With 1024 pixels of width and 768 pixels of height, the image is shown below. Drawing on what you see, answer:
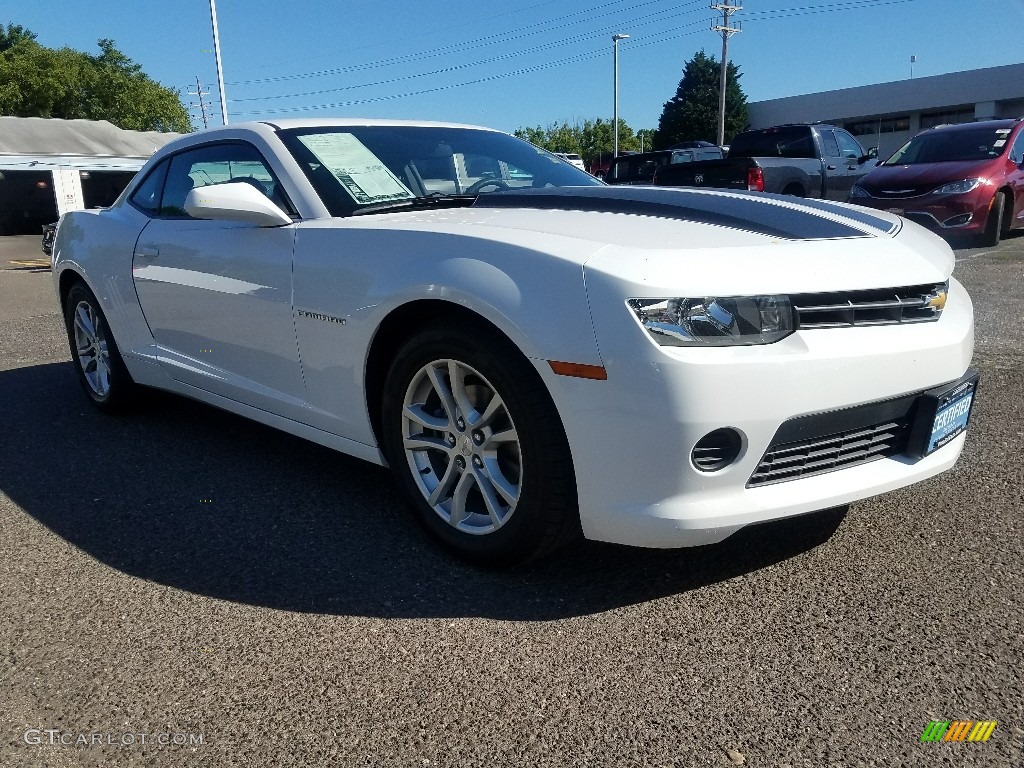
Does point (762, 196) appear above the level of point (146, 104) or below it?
below

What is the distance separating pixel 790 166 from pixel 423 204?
416 inches

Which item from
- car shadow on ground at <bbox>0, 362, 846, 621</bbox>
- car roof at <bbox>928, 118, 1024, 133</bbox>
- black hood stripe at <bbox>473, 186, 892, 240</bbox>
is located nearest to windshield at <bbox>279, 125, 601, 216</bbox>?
black hood stripe at <bbox>473, 186, 892, 240</bbox>

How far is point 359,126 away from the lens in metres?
3.60

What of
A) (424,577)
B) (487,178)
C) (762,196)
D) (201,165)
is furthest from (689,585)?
(201,165)

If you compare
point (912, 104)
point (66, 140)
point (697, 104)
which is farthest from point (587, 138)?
point (66, 140)

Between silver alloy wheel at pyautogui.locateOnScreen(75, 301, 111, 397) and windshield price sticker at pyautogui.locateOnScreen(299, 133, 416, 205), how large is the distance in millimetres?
1957

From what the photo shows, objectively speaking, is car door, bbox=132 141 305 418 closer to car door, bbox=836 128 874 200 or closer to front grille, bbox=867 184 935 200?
front grille, bbox=867 184 935 200

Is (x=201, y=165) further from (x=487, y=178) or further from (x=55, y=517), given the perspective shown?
(x=55, y=517)

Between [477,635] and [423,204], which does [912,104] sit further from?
[477,635]

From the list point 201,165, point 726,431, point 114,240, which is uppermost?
point 201,165

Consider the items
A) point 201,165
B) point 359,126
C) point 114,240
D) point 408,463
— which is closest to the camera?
point 408,463

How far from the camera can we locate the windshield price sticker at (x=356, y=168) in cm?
323

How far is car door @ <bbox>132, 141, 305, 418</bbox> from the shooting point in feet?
10.3

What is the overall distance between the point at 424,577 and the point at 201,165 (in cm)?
238
